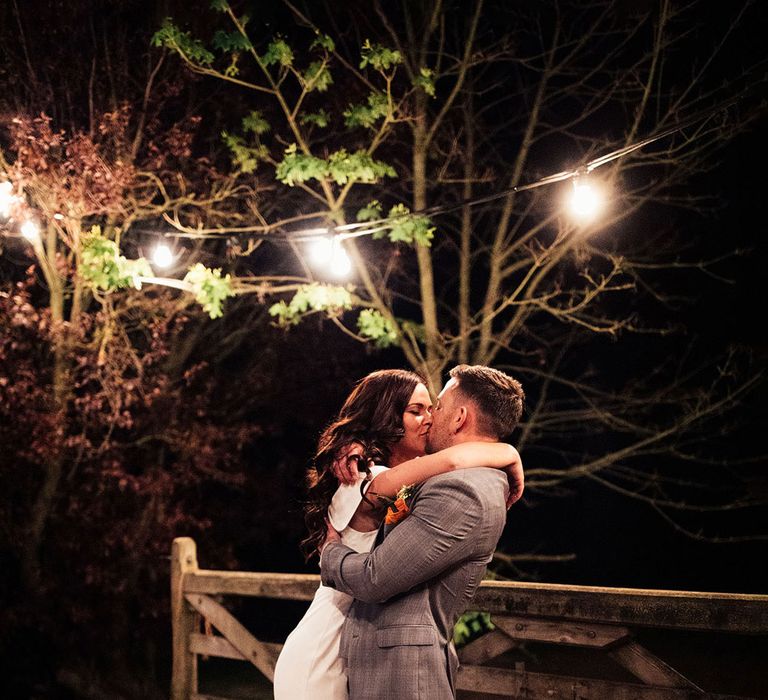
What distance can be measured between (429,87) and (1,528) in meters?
6.58

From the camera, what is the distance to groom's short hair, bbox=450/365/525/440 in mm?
2730

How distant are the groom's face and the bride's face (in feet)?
0.84

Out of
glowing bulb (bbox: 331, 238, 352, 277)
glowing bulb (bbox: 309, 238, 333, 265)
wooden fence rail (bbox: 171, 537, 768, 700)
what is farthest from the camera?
glowing bulb (bbox: 309, 238, 333, 265)

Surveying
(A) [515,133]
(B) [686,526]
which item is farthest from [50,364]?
(B) [686,526]

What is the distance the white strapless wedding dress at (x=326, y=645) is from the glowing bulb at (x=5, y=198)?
5.55 meters

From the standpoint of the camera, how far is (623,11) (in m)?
8.87

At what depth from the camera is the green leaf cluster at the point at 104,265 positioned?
6.86m

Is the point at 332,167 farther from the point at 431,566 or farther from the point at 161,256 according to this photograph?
the point at 431,566

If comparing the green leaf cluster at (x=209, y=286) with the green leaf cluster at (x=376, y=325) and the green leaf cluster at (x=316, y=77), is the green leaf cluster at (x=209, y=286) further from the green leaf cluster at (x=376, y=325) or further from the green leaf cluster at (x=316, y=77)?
the green leaf cluster at (x=316, y=77)

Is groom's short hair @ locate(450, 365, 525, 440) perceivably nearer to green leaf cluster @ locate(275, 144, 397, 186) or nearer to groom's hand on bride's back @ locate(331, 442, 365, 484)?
groom's hand on bride's back @ locate(331, 442, 365, 484)

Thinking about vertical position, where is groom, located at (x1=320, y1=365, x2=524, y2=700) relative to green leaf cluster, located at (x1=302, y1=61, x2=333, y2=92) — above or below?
below

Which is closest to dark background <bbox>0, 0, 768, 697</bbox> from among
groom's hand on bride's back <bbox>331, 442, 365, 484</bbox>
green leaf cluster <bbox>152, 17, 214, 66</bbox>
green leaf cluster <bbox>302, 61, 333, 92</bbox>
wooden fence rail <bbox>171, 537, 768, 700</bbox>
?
groom's hand on bride's back <bbox>331, 442, 365, 484</bbox>

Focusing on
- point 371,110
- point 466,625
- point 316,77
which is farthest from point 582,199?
point 466,625

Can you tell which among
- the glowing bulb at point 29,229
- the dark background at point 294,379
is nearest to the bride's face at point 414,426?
the dark background at point 294,379
